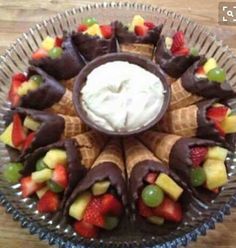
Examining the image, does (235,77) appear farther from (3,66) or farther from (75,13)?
(3,66)

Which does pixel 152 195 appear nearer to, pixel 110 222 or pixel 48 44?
pixel 110 222

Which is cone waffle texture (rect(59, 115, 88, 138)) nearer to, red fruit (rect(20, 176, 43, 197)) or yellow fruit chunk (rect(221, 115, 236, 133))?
red fruit (rect(20, 176, 43, 197))

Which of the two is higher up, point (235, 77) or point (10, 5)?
point (10, 5)

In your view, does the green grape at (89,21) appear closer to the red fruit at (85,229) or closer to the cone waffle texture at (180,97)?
the cone waffle texture at (180,97)

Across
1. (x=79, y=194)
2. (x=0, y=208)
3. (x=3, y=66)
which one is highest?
(x=3, y=66)

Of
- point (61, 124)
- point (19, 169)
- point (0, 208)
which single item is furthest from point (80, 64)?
point (0, 208)

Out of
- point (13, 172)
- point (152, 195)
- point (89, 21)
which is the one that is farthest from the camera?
point (89, 21)

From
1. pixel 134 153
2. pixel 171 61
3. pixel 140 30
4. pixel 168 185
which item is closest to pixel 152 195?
pixel 168 185
